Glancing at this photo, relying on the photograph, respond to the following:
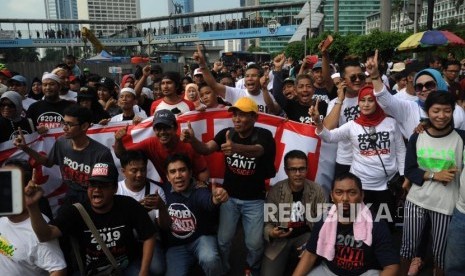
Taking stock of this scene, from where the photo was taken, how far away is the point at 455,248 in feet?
9.81

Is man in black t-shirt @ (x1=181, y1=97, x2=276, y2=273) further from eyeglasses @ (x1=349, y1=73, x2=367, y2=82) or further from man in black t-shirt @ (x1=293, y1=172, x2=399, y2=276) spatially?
eyeglasses @ (x1=349, y1=73, x2=367, y2=82)

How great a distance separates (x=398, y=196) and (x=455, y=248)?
1.00 meters

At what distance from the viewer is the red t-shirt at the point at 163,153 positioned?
13.1 feet

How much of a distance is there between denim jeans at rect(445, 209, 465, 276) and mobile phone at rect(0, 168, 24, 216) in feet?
9.30

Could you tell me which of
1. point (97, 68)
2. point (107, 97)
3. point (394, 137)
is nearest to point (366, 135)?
point (394, 137)

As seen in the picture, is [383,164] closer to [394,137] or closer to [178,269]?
[394,137]

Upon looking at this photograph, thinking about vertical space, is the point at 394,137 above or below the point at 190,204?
above

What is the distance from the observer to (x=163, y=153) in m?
4.05

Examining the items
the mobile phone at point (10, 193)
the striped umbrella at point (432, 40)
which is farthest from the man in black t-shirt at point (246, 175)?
the striped umbrella at point (432, 40)

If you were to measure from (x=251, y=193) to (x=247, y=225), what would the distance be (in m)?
0.31

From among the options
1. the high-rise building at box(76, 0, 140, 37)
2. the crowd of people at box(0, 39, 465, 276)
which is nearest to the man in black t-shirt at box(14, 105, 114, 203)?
the crowd of people at box(0, 39, 465, 276)

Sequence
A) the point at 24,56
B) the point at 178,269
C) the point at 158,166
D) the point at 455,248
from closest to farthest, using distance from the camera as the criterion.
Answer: the point at 455,248 → the point at 178,269 → the point at 158,166 → the point at 24,56

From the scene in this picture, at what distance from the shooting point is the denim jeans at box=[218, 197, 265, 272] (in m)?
3.78

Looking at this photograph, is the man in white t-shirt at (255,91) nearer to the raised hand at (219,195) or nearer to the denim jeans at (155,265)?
the raised hand at (219,195)
